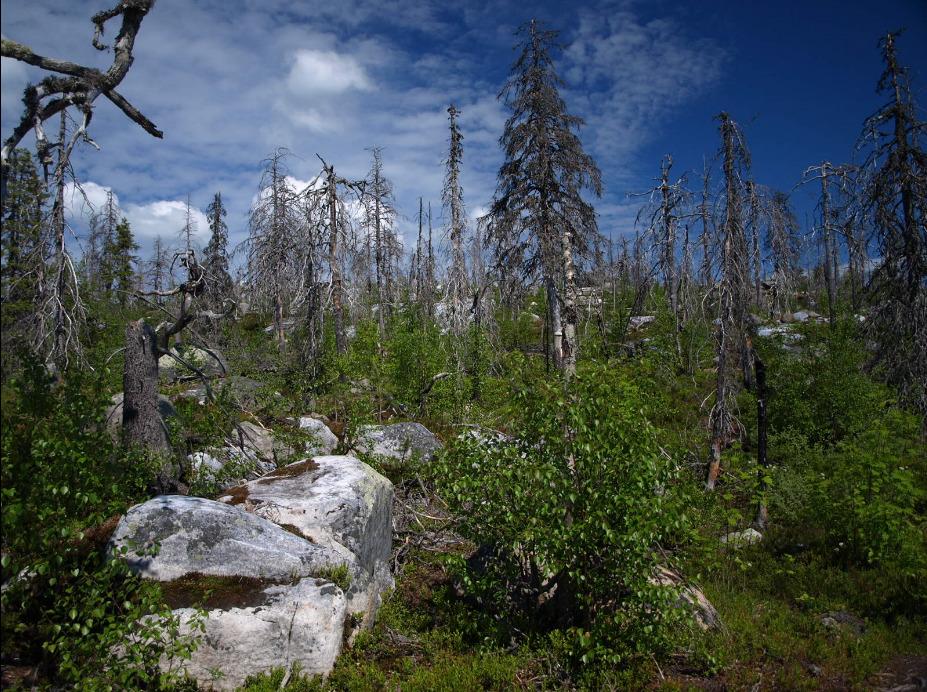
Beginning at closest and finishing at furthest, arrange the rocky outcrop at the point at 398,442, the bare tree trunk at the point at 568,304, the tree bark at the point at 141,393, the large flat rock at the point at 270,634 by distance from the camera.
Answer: the large flat rock at the point at 270,634 < the tree bark at the point at 141,393 < the rocky outcrop at the point at 398,442 < the bare tree trunk at the point at 568,304

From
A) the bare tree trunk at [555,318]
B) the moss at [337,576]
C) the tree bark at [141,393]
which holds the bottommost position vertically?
the moss at [337,576]

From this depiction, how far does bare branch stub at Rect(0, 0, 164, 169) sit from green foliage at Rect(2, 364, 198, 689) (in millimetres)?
2164

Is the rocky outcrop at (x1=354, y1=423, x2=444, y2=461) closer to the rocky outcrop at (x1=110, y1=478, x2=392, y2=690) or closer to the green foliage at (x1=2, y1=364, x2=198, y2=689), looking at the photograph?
the rocky outcrop at (x1=110, y1=478, x2=392, y2=690)

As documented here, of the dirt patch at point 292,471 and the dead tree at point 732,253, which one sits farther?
the dead tree at point 732,253

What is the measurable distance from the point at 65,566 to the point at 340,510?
327 cm

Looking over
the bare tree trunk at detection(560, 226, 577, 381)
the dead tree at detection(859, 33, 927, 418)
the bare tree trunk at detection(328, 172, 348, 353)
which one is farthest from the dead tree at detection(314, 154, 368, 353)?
the dead tree at detection(859, 33, 927, 418)

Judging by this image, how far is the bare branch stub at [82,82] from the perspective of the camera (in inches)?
173

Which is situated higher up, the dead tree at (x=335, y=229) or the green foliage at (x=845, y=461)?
the dead tree at (x=335, y=229)

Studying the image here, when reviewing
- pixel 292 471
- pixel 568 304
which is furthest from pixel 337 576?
pixel 568 304

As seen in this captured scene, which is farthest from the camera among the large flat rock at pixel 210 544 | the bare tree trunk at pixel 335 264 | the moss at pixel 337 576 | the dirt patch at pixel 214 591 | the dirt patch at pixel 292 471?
the bare tree trunk at pixel 335 264

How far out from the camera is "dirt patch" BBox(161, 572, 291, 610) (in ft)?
18.4

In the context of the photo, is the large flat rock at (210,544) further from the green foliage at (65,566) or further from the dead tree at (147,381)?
the dead tree at (147,381)

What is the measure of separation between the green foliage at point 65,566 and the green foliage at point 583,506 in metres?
3.43

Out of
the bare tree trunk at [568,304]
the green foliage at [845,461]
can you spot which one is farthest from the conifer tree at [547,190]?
the green foliage at [845,461]
